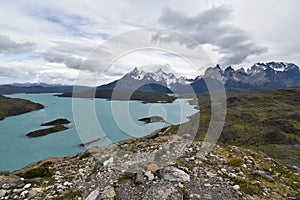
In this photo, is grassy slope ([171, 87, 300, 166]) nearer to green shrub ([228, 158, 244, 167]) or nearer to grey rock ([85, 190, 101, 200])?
green shrub ([228, 158, 244, 167])

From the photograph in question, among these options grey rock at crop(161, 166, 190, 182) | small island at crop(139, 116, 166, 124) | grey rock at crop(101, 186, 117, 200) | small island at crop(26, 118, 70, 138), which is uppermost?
grey rock at crop(161, 166, 190, 182)

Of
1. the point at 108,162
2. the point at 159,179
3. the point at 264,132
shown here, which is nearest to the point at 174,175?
the point at 159,179

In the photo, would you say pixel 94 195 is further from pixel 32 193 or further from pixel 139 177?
pixel 32 193

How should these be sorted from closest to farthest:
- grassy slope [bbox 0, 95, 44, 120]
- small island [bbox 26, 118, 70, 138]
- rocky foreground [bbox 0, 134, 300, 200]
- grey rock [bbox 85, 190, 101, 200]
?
grey rock [bbox 85, 190, 101, 200], rocky foreground [bbox 0, 134, 300, 200], small island [bbox 26, 118, 70, 138], grassy slope [bbox 0, 95, 44, 120]

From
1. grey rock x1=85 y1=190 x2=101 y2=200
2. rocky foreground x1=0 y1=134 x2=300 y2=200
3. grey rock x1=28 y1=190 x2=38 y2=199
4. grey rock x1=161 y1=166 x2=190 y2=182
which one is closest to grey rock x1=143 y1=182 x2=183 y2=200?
rocky foreground x1=0 y1=134 x2=300 y2=200

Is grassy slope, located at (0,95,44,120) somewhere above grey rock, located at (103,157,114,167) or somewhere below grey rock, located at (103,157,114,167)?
below

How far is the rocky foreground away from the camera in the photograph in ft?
34.4

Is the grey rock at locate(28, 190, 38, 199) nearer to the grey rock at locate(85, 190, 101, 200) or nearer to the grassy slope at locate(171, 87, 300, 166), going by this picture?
the grey rock at locate(85, 190, 101, 200)

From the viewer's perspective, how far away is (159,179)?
11508mm

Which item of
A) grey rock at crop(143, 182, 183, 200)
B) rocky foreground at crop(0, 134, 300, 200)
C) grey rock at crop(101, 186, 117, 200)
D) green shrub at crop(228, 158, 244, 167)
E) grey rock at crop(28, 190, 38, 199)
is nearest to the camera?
grey rock at crop(143, 182, 183, 200)

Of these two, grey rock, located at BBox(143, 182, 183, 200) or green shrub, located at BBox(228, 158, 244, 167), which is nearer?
grey rock, located at BBox(143, 182, 183, 200)

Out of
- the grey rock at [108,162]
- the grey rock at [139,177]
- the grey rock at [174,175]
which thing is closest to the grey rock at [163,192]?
the grey rock at [174,175]

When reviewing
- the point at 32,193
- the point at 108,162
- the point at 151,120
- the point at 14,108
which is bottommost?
the point at 14,108

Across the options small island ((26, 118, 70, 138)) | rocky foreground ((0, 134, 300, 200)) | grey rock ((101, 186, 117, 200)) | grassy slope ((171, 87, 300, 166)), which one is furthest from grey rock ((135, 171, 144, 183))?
small island ((26, 118, 70, 138))
